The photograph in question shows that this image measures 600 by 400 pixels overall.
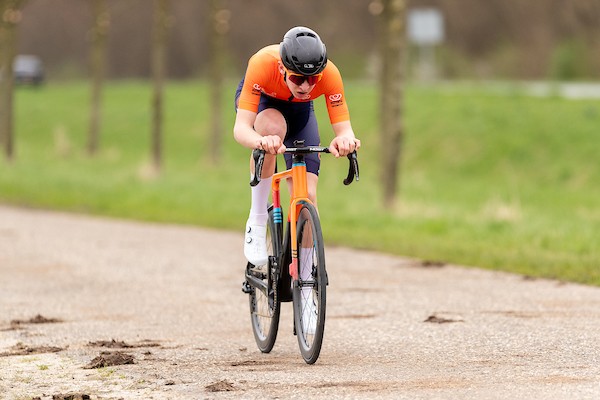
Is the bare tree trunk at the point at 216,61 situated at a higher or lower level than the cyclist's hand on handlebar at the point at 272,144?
higher

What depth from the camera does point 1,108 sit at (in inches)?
1316

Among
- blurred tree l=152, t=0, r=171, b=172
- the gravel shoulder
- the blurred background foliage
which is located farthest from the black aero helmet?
the blurred background foliage

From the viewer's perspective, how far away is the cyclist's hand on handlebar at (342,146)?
23.5 feet

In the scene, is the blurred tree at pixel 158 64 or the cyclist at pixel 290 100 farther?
the blurred tree at pixel 158 64

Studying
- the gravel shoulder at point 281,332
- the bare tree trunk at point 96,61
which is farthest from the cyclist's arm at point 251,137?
the bare tree trunk at point 96,61

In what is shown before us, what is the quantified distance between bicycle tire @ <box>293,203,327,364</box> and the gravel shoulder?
0.14m

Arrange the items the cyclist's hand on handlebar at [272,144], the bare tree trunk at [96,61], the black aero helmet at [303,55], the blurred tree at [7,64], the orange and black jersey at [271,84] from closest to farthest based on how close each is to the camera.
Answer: the black aero helmet at [303,55] → the cyclist's hand on handlebar at [272,144] → the orange and black jersey at [271,84] → the blurred tree at [7,64] → the bare tree trunk at [96,61]

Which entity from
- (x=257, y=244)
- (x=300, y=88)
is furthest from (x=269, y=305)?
(x=300, y=88)

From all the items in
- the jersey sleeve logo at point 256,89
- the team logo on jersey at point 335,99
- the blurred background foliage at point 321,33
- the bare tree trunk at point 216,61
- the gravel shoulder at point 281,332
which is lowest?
the gravel shoulder at point 281,332

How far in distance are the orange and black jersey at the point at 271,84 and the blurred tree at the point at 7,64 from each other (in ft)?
85.3

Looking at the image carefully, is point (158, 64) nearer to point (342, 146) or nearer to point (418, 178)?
point (418, 178)

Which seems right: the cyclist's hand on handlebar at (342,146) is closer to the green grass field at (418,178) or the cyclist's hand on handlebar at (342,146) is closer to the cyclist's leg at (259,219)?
the cyclist's leg at (259,219)

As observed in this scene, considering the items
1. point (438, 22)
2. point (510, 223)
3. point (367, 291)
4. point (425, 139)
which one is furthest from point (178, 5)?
point (367, 291)

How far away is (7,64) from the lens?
3262 centimetres
